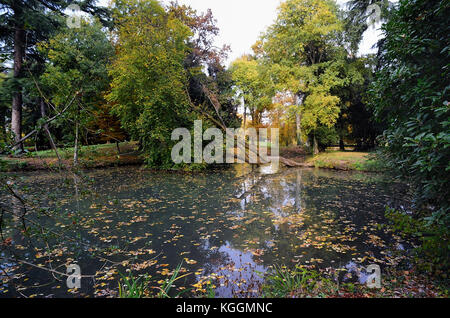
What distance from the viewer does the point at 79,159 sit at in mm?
3047

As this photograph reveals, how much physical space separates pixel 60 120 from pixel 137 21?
1428 centimetres

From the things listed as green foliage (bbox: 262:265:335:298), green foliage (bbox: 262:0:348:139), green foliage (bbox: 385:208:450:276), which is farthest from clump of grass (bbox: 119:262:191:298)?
green foliage (bbox: 262:0:348:139)

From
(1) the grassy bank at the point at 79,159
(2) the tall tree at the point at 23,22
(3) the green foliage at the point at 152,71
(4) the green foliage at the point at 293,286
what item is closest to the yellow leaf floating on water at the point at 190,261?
(4) the green foliage at the point at 293,286

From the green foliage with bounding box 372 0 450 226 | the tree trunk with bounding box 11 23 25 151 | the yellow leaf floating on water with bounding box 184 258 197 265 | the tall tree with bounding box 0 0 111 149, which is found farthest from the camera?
the tree trunk with bounding box 11 23 25 151

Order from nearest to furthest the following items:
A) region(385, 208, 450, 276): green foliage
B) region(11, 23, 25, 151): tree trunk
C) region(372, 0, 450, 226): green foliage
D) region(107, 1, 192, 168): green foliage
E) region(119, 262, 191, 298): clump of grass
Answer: region(372, 0, 450, 226): green foliage, region(119, 262, 191, 298): clump of grass, region(385, 208, 450, 276): green foliage, region(107, 1, 192, 168): green foliage, region(11, 23, 25, 151): tree trunk

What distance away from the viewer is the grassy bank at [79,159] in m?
2.76

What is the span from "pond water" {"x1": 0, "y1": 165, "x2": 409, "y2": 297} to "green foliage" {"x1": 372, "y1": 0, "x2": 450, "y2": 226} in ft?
4.56

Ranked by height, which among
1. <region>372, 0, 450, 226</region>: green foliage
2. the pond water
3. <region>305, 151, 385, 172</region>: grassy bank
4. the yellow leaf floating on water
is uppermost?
<region>372, 0, 450, 226</region>: green foliage

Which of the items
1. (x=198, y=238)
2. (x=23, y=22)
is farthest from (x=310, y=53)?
(x=23, y=22)

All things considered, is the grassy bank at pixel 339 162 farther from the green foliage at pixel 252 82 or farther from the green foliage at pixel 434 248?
the green foliage at pixel 434 248

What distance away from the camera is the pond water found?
343 cm

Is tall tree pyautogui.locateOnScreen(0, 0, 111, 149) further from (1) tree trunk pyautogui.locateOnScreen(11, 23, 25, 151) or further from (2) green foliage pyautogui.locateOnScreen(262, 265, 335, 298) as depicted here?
(2) green foliage pyautogui.locateOnScreen(262, 265, 335, 298)
